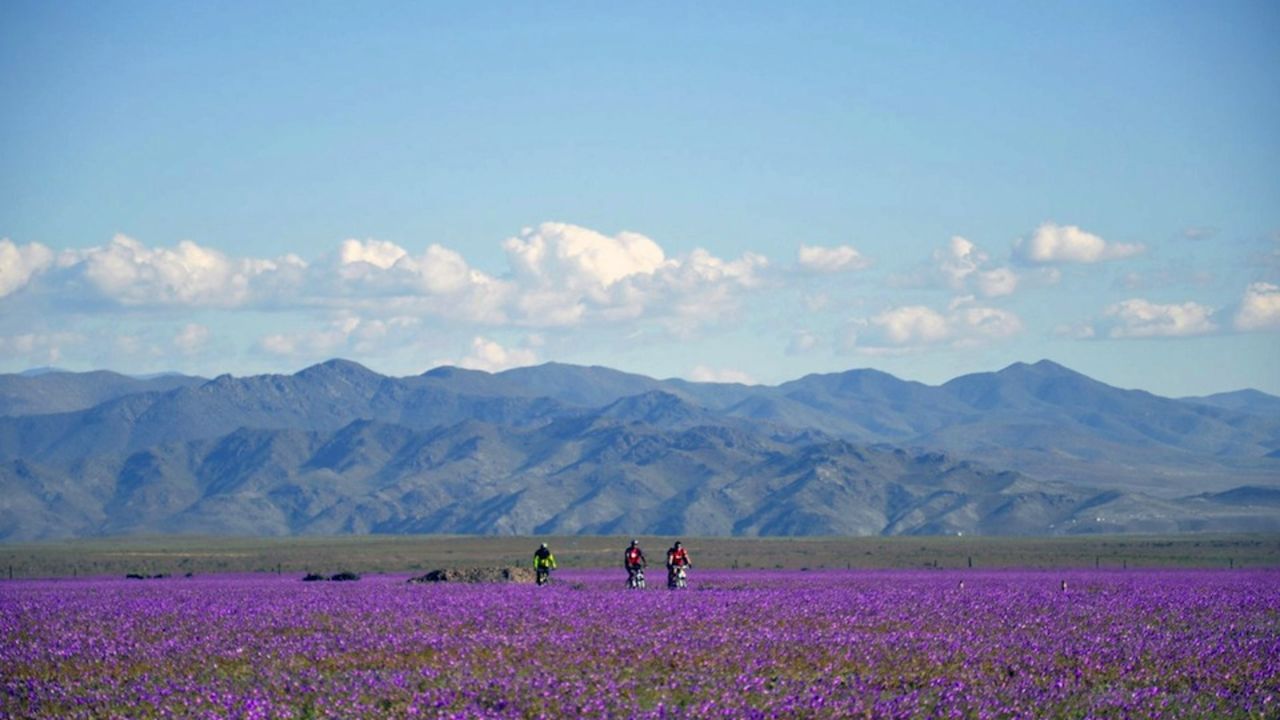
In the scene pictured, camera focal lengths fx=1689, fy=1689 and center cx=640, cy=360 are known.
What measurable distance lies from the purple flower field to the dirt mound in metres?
10.6

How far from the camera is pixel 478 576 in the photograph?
188 feet

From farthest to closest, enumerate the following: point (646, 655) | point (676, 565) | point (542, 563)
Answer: point (542, 563) → point (676, 565) → point (646, 655)

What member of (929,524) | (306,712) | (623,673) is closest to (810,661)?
(623,673)

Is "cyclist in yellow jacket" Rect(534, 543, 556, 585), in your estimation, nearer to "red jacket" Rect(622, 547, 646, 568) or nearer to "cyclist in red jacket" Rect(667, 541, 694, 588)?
"red jacket" Rect(622, 547, 646, 568)

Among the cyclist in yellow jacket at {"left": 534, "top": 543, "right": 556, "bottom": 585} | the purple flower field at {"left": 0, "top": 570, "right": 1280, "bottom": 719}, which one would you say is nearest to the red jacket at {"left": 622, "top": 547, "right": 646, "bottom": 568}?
the cyclist in yellow jacket at {"left": 534, "top": 543, "right": 556, "bottom": 585}

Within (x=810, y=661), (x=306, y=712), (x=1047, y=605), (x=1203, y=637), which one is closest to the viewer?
(x=306, y=712)

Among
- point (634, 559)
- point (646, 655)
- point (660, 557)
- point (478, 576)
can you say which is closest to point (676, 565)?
point (634, 559)

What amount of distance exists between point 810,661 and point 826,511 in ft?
540

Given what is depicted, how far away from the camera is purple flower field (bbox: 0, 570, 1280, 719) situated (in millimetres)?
23672

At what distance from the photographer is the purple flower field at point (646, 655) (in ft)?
77.7

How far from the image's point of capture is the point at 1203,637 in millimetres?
32469

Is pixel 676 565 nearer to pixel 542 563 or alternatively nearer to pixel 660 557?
pixel 542 563

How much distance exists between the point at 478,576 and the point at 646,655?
1155 inches

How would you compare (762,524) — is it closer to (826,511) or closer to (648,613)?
(826,511)
